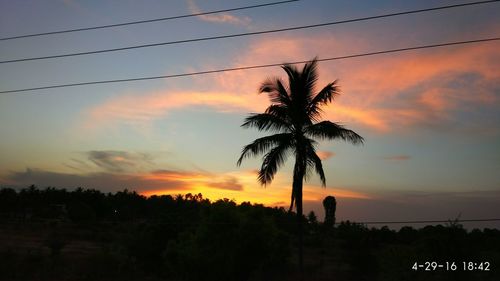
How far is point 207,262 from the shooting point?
71.2 ft

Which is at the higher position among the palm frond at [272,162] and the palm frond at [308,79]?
the palm frond at [308,79]

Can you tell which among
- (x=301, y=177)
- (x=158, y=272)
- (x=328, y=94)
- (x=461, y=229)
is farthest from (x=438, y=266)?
(x=158, y=272)

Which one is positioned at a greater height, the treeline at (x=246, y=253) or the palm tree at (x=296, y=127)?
the palm tree at (x=296, y=127)

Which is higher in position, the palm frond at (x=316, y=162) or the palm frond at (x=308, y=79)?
the palm frond at (x=308, y=79)

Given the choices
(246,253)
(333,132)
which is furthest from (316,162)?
(246,253)

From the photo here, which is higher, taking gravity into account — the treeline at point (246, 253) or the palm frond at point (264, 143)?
the palm frond at point (264, 143)

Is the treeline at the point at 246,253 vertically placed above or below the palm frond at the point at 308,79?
below

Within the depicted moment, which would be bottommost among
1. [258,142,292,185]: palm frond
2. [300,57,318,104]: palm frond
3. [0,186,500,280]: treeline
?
[0,186,500,280]: treeline

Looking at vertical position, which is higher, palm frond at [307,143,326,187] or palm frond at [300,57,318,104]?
palm frond at [300,57,318,104]

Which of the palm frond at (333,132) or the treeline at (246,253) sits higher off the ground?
the palm frond at (333,132)

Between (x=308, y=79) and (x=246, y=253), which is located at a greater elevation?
(x=308, y=79)

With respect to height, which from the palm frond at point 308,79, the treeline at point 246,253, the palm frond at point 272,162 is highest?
the palm frond at point 308,79

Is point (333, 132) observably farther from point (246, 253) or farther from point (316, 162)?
point (246, 253)

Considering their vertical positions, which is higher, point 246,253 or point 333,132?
point 333,132
